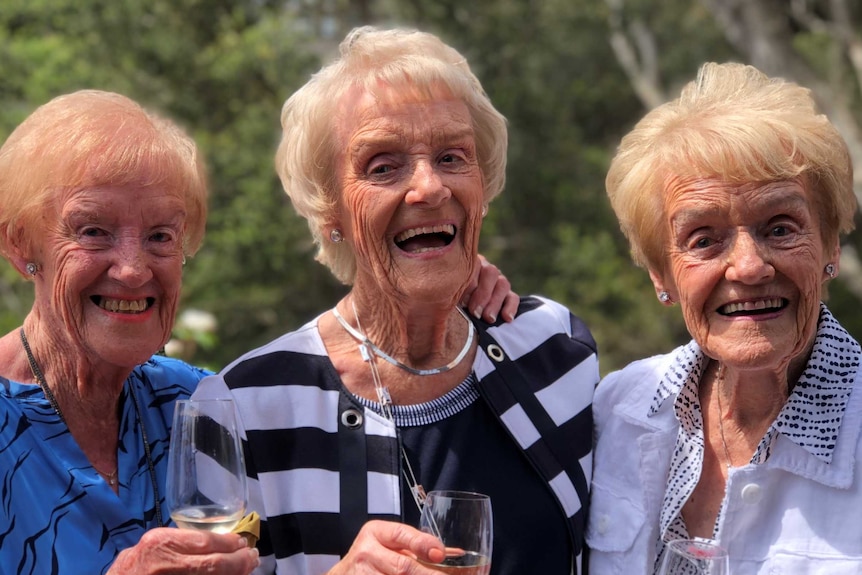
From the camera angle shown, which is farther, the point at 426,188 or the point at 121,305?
the point at 426,188

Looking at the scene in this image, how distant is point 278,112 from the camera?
16375mm

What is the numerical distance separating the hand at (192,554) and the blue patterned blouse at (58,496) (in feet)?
1.35

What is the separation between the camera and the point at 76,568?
2.98 meters

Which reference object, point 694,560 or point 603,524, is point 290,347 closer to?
point 603,524

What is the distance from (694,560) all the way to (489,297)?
4.92 feet

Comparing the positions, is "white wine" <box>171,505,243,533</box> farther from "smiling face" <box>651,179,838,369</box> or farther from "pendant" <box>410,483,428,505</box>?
"smiling face" <box>651,179,838,369</box>

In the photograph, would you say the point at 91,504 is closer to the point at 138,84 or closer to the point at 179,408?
the point at 179,408

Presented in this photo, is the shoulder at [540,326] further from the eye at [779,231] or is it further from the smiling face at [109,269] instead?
the smiling face at [109,269]

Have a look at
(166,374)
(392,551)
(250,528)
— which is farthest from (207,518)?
(166,374)

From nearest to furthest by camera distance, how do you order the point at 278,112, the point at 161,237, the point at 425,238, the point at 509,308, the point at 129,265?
1. the point at 129,265
2. the point at 161,237
3. the point at 425,238
4. the point at 509,308
5. the point at 278,112

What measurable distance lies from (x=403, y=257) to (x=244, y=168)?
12959mm

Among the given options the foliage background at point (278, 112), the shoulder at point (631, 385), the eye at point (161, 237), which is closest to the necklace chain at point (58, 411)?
the eye at point (161, 237)

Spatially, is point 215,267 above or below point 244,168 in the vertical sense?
below

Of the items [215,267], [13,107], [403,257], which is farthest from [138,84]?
[403,257]
